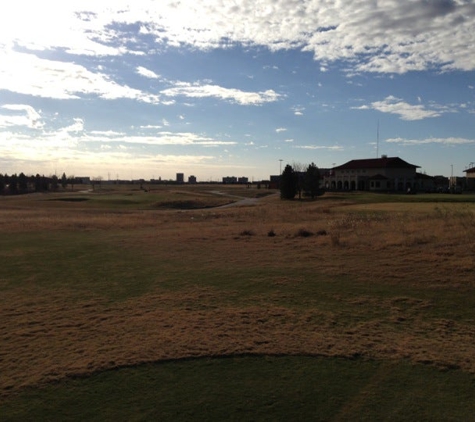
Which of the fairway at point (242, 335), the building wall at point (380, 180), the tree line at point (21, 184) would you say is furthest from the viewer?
the tree line at point (21, 184)

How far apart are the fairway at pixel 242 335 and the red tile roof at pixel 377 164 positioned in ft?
323

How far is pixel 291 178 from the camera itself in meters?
88.9

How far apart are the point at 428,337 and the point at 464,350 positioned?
0.81m

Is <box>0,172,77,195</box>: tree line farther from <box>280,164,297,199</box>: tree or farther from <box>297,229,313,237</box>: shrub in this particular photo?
<box>297,229,313,237</box>: shrub

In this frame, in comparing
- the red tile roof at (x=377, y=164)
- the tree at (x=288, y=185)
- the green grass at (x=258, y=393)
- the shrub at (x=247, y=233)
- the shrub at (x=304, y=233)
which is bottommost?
the green grass at (x=258, y=393)

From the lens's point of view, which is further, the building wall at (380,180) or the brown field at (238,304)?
the building wall at (380,180)

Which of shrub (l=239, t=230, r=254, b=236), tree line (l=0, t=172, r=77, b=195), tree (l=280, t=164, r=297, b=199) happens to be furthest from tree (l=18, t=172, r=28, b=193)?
shrub (l=239, t=230, r=254, b=236)

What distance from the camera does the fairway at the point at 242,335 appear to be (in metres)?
6.16

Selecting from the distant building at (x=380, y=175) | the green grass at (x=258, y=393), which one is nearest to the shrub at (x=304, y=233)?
the green grass at (x=258, y=393)

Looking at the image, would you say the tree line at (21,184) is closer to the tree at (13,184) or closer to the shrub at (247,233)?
the tree at (13,184)

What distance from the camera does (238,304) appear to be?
11.2 metres

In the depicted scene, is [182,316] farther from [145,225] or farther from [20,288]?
[145,225]

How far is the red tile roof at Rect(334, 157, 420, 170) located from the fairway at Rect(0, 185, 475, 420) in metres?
98.5

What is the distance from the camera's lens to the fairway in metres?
6.16
